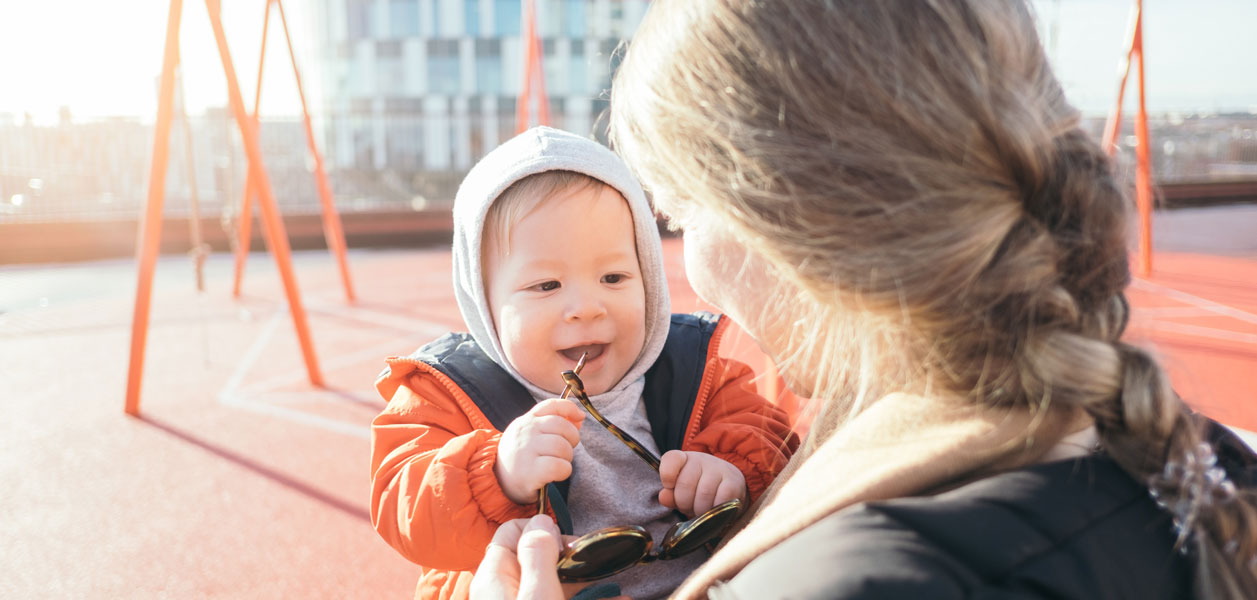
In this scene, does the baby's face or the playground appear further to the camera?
the playground

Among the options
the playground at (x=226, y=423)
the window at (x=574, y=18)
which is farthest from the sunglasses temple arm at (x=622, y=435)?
the window at (x=574, y=18)

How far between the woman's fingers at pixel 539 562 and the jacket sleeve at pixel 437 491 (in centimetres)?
19

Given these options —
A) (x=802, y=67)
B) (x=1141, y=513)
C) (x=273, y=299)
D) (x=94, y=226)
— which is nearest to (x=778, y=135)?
(x=802, y=67)

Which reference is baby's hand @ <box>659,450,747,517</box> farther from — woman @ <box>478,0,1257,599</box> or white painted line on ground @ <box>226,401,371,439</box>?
white painted line on ground @ <box>226,401,371,439</box>

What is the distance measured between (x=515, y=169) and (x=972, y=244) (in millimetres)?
904

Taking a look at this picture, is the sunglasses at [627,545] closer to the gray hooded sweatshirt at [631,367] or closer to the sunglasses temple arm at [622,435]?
the sunglasses temple arm at [622,435]

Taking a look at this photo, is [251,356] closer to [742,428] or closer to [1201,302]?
[742,428]

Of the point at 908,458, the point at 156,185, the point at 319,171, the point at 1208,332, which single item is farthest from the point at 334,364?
the point at 1208,332

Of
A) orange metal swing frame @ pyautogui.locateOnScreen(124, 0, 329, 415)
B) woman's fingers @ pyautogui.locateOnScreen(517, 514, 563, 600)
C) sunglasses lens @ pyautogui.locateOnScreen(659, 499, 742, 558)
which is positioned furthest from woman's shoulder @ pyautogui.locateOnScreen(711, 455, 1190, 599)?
orange metal swing frame @ pyautogui.locateOnScreen(124, 0, 329, 415)

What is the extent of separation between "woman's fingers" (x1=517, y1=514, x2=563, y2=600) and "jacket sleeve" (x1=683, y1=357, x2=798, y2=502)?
1.49 ft

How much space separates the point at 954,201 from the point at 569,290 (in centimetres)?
80

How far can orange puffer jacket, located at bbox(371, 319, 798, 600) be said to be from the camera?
1.29m

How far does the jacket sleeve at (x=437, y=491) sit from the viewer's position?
50.5 inches

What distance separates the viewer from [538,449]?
123 cm
